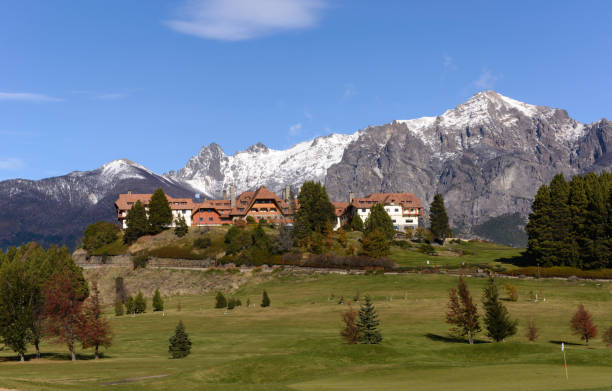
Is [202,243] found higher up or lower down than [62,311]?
higher up

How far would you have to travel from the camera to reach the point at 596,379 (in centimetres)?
3412

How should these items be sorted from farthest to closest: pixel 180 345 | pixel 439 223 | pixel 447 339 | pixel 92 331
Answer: pixel 439 223
pixel 447 339
pixel 92 331
pixel 180 345

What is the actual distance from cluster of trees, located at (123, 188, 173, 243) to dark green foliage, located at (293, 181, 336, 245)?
3230 centimetres

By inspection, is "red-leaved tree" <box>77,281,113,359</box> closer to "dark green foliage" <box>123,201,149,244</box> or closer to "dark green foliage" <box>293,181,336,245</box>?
"dark green foliage" <box>293,181,336,245</box>

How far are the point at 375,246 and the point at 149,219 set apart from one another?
180 feet

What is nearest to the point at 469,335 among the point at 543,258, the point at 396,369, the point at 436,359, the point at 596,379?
the point at 436,359

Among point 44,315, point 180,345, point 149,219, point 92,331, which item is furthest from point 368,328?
point 149,219

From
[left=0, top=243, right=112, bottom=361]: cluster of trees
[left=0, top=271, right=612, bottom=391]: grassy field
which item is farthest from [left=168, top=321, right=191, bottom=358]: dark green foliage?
[left=0, top=243, right=112, bottom=361]: cluster of trees

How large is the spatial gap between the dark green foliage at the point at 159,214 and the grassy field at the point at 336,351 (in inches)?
1964

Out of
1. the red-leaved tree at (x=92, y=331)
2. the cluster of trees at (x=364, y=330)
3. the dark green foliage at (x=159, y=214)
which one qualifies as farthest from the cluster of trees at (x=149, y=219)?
the cluster of trees at (x=364, y=330)

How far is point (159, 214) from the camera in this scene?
152 m

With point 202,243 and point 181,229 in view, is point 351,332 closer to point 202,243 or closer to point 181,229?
point 202,243

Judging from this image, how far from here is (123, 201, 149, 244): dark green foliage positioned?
149 metres

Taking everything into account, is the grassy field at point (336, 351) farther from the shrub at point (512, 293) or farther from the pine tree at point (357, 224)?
the pine tree at point (357, 224)
